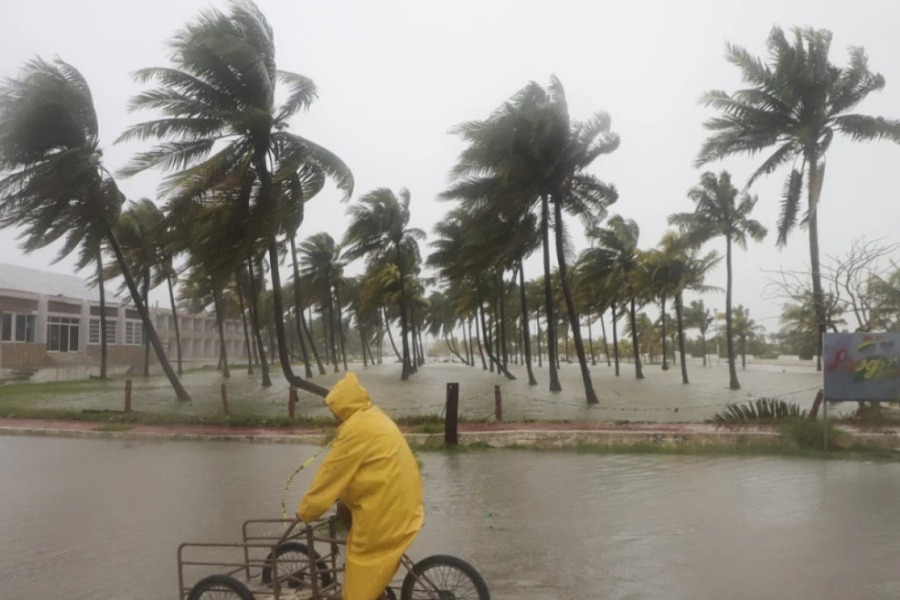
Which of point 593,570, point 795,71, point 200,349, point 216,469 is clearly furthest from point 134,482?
point 200,349

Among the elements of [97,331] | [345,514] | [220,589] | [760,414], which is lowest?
[220,589]

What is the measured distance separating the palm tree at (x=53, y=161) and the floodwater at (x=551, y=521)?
494 inches

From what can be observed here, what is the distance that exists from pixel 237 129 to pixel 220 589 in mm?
16693

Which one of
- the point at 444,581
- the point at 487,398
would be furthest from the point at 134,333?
the point at 444,581

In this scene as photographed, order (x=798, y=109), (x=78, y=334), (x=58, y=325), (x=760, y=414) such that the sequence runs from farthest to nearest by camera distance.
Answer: (x=78, y=334), (x=58, y=325), (x=798, y=109), (x=760, y=414)

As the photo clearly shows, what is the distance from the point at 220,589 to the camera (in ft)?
16.6

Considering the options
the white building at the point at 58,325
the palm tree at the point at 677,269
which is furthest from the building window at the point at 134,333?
the palm tree at the point at 677,269

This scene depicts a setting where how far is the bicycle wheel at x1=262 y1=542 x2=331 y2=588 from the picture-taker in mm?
5090

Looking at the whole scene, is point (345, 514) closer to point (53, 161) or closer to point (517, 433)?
point (517, 433)

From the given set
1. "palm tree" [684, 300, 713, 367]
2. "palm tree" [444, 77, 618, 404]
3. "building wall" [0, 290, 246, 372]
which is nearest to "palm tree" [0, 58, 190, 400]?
"palm tree" [444, 77, 618, 404]

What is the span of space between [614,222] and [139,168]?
28412 mm

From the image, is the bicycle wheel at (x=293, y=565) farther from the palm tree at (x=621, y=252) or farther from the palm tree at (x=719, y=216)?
the palm tree at (x=621, y=252)

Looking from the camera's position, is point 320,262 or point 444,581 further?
point 320,262

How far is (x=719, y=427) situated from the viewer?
17.1 meters
